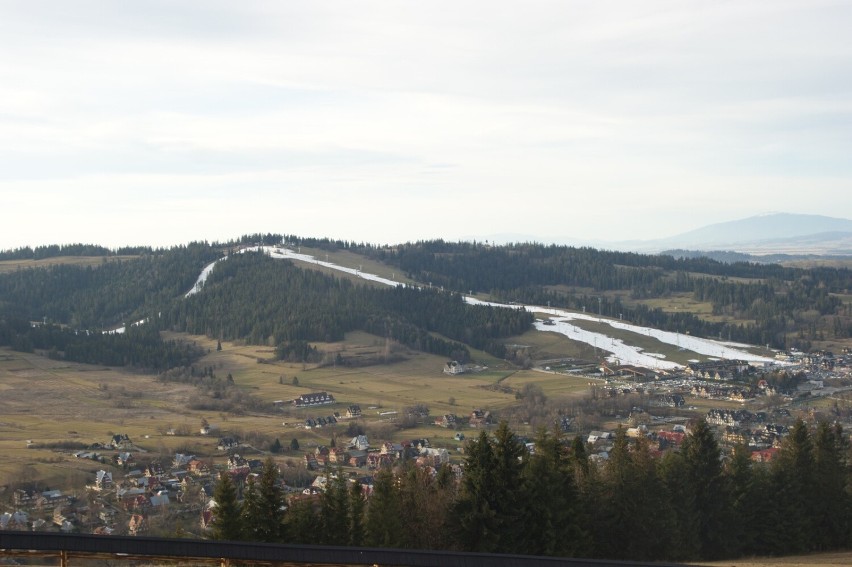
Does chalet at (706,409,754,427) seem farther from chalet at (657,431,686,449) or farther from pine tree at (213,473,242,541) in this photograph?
pine tree at (213,473,242,541)

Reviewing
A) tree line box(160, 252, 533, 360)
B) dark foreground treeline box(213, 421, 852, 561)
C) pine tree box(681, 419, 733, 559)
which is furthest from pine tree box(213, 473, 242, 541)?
tree line box(160, 252, 533, 360)

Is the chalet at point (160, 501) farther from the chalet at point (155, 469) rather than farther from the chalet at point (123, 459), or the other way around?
the chalet at point (123, 459)

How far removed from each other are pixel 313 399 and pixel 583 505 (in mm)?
71860

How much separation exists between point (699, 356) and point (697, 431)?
10782 cm

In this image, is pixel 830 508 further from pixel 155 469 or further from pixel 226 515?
pixel 155 469

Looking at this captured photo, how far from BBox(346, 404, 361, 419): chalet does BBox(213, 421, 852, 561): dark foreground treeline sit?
57.6 metres

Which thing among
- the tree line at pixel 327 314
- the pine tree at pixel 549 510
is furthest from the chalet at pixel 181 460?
the tree line at pixel 327 314

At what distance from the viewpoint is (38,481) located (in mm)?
54938

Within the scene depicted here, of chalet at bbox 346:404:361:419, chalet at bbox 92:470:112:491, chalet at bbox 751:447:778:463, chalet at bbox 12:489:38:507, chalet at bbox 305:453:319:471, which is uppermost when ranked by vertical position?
chalet at bbox 751:447:778:463

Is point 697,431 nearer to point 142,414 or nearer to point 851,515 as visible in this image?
point 851,515

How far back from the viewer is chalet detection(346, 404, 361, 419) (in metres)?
90.2

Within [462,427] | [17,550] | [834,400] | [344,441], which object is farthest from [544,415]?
[17,550]

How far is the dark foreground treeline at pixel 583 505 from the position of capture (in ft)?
91.6

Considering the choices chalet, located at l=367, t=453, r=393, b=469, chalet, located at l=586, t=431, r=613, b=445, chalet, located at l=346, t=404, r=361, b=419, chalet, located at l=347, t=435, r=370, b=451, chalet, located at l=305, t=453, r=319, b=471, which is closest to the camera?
chalet, located at l=305, t=453, r=319, b=471
